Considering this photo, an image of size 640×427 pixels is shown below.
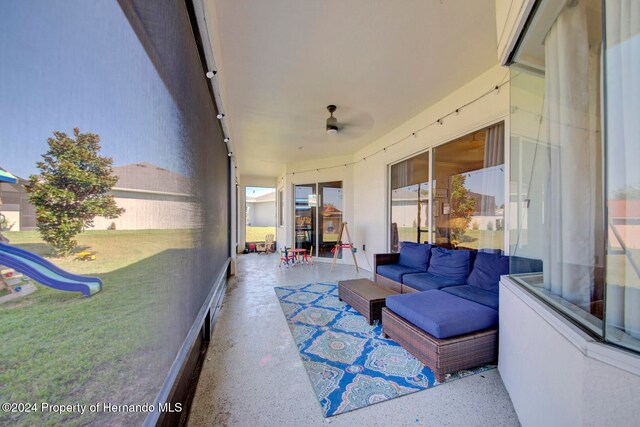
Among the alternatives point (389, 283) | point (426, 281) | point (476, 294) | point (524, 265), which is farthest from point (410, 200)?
point (524, 265)

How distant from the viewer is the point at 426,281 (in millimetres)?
2977

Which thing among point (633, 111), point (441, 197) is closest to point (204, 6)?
point (633, 111)

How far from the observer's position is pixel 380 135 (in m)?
5.07

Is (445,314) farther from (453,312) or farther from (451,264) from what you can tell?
(451,264)

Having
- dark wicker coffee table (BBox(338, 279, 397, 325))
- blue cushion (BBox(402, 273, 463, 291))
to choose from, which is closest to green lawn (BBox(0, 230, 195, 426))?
dark wicker coffee table (BBox(338, 279, 397, 325))

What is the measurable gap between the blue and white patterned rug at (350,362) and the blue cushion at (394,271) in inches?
31.3

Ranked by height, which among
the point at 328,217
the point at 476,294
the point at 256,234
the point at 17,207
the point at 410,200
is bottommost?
the point at 256,234

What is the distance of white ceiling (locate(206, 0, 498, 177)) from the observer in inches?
81.0

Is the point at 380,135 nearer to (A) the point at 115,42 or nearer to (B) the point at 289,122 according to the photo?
(B) the point at 289,122

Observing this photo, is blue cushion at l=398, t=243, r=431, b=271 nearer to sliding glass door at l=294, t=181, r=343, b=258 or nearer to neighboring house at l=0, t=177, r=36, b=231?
sliding glass door at l=294, t=181, r=343, b=258

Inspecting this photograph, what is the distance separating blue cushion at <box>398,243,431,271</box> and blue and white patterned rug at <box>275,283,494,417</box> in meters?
1.22

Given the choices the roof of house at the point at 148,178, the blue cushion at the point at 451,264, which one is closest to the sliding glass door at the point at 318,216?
the blue cushion at the point at 451,264

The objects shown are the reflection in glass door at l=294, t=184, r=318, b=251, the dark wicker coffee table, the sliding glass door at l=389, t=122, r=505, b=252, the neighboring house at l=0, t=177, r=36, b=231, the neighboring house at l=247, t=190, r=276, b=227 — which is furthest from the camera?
the neighboring house at l=247, t=190, r=276, b=227

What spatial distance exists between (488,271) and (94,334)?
3.11 metres
